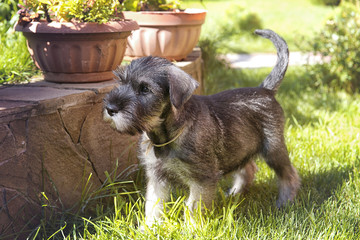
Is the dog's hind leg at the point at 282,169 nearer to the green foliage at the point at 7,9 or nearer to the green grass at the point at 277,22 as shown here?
the green foliage at the point at 7,9

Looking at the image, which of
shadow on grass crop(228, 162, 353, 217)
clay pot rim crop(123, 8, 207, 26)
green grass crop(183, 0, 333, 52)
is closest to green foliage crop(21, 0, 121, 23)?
clay pot rim crop(123, 8, 207, 26)

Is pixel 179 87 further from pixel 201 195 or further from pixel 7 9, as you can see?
pixel 7 9

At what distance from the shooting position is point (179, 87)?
2.77 metres

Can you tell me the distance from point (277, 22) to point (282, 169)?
11.2 meters

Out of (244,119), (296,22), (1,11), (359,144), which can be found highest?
(1,11)

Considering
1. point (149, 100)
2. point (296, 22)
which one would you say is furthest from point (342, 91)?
point (296, 22)

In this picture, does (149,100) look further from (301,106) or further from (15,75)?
(301,106)

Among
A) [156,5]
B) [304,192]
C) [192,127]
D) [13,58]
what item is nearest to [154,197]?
[192,127]

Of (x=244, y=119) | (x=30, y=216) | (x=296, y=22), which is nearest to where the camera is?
(x=30, y=216)

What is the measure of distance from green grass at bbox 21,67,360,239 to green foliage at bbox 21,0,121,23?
139cm

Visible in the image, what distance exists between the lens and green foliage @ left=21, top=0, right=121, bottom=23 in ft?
12.2

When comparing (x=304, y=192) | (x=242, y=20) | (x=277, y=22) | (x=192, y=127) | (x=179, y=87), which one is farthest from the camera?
(x=277, y=22)

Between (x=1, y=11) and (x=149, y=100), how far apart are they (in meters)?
2.89

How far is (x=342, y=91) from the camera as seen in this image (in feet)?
22.8
